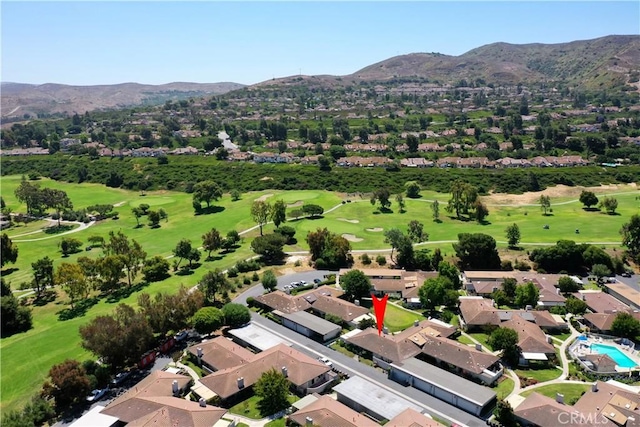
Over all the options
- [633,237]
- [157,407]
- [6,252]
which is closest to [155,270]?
[6,252]

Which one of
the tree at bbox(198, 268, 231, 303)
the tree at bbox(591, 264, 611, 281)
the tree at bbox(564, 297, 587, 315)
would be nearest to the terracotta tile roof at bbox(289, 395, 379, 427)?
the tree at bbox(198, 268, 231, 303)

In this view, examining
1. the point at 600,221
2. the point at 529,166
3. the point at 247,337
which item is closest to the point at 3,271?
the point at 247,337

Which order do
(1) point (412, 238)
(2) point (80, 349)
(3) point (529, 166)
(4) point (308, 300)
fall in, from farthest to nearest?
(3) point (529, 166), (1) point (412, 238), (4) point (308, 300), (2) point (80, 349)

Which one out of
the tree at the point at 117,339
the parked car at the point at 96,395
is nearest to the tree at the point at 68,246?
the tree at the point at 117,339

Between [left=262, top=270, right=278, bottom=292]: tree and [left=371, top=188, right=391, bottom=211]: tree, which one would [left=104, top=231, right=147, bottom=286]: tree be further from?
[left=371, top=188, right=391, bottom=211]: tree

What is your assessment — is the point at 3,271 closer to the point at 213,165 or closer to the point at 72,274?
the point at 72,274

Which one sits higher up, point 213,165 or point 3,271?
point 213,165

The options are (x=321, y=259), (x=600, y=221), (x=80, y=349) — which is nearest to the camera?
(x=80, y=349)
